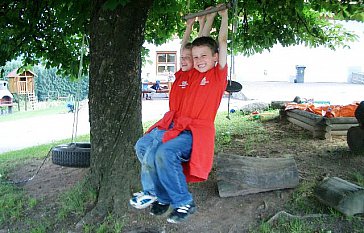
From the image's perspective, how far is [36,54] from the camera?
26.4ft

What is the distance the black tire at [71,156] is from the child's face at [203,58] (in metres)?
2.70

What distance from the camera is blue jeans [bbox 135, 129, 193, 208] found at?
319 cm

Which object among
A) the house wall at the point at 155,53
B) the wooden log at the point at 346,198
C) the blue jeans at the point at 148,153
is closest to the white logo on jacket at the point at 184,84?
the blue jeans at the point at 148,153

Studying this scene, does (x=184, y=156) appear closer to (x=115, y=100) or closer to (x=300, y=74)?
(x=115, y=100)

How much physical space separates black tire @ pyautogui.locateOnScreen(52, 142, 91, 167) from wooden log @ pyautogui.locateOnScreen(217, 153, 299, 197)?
77.1 inches

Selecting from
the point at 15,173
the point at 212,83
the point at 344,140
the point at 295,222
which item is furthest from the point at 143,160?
the point at 344,140

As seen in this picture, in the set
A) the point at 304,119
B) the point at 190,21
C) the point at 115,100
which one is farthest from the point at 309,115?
the point at 190,21

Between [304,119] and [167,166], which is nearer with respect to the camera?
[167,166]

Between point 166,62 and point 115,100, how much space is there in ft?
77.2

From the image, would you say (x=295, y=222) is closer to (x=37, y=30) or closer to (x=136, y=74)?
(x=136, y=74)

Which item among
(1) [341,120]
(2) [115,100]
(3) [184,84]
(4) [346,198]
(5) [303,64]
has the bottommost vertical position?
(4) [346,198]

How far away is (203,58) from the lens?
136 inches

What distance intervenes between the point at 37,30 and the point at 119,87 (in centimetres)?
318

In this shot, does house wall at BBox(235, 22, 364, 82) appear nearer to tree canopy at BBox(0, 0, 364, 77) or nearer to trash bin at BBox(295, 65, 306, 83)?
trash bin at BBox(295, 65, 306, 83)
